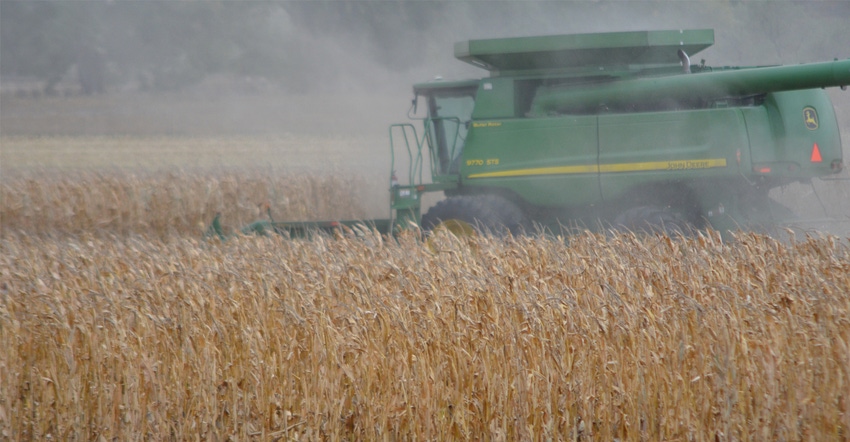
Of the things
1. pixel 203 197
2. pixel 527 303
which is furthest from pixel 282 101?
pixel 527 303

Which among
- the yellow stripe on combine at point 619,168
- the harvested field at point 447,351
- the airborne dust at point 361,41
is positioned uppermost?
the airborne dust at point 361,41

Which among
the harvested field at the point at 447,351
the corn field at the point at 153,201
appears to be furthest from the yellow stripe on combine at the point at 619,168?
the corn field at the point at 153,201

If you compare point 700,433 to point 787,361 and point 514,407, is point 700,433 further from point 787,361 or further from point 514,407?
point 514,407

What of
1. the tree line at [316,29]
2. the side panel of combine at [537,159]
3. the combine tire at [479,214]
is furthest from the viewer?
the tree line at [316,29]

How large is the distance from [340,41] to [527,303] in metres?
19.5

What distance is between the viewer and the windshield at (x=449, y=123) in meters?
9.12

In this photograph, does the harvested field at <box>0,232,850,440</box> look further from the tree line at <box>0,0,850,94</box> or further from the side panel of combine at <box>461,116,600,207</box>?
the tree line at <box>0,0,850,94</box>

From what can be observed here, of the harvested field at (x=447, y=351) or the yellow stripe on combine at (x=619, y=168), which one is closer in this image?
the harvested field at (x=447, y=351)

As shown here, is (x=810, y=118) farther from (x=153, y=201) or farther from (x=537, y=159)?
(x=153, y=201)

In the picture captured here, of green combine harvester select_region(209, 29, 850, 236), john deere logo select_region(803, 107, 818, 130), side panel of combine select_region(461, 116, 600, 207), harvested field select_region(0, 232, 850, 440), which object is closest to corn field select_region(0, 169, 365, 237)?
green combine harvester select_region(209, 29, 850, 236)

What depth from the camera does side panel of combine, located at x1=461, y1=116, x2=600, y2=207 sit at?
8.14 meters

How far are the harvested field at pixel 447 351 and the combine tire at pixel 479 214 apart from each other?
3.34 meters

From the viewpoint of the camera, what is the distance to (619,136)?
798cm

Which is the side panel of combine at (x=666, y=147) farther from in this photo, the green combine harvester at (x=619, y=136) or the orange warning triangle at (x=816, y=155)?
the orange warning triangle at (x=816, y=155)
